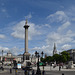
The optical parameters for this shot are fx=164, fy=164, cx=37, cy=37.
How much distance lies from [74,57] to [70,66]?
4214 inches

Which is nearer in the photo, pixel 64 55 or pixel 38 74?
pixel 38 74

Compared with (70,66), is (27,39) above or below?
above

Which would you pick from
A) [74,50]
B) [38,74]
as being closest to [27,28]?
[38,74]

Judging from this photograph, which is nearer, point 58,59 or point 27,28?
point 27,28

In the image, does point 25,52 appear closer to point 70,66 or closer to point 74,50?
Result: point 70,66

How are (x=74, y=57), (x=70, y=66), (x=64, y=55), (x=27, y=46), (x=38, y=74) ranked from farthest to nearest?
(x=74, y=57) < (x=64, y=55) < (x=27, y=46) < (x=70, y=66) < (x=38, y=74)

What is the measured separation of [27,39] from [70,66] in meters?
41.2

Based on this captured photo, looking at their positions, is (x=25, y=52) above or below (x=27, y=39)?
below

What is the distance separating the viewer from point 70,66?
245 ft

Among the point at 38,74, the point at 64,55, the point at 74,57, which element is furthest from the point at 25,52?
the point at 74,57

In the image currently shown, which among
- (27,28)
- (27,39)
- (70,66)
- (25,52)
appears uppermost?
(27,28)

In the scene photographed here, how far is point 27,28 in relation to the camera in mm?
111500

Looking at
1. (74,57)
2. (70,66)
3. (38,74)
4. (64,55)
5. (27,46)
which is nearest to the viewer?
(38,74)

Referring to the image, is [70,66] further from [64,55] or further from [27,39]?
[64,55]
